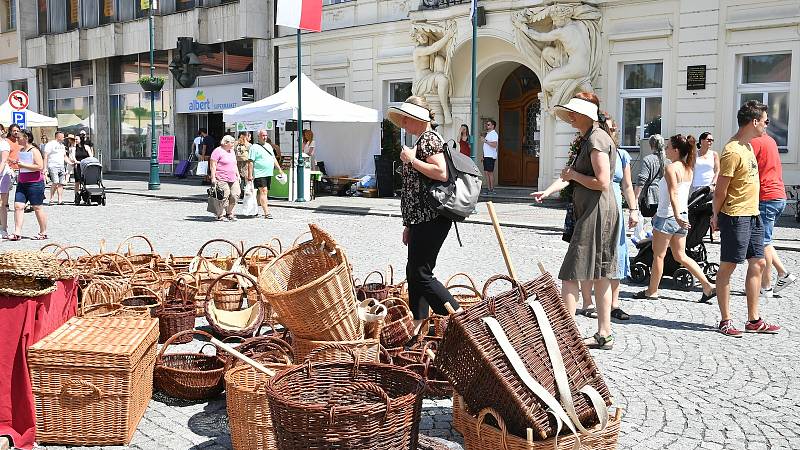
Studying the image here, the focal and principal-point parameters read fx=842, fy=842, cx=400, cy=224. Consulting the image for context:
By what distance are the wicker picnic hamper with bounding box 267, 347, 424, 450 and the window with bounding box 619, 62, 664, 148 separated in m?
16.6

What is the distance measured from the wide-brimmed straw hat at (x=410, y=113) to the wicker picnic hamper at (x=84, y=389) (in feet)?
7.74

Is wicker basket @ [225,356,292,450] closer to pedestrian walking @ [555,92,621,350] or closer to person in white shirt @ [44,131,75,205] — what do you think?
pedestrian walking @ [555,92,621,350]

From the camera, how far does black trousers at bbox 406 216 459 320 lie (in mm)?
5770

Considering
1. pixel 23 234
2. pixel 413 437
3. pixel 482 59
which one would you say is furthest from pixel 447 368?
pixel 482 59

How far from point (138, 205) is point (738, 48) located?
14101mm

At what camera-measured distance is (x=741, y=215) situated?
22.6 feet

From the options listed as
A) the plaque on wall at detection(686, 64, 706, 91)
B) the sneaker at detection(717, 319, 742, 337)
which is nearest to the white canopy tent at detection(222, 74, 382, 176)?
the plaque on wall at detection(686, 64, 706, 91)

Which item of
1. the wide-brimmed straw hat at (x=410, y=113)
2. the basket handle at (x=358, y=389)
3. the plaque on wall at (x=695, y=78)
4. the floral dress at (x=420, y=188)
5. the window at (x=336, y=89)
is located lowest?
the basket handle at (x=358, y=389)

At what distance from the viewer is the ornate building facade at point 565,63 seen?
A: 17656 millimetres

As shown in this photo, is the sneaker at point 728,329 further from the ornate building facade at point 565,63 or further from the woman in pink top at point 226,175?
the ornate building facade at point 565,63

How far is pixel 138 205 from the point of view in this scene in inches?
802

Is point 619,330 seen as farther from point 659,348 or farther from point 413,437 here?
point 413,437

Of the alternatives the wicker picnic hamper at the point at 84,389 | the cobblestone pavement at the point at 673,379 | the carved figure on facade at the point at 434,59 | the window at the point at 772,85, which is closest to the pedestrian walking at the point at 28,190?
the cobblestone pavement at the point at 673,379

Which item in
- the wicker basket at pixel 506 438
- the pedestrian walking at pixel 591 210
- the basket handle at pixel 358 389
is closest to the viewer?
the wicker basket at pixel 506 438
